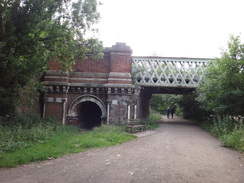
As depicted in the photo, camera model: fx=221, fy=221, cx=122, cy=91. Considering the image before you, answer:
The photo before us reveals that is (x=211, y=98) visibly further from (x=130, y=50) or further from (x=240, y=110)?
(x=130, y=50)

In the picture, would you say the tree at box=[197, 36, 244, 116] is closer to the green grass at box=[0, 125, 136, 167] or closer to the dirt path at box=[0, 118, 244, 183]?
the dirt path at box=[0, 118, 244, 183]

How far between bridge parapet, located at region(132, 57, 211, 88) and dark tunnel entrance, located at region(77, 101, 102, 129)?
443 cm

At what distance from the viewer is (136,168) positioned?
5.94m

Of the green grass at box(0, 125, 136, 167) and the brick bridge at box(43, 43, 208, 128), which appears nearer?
the green grass at box(0, 125, 136, 167)

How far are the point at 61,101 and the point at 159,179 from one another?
11141mm

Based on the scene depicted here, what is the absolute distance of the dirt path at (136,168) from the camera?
5082mm

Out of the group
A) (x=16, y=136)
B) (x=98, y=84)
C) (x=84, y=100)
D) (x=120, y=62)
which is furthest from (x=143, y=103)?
(x=16, y=136)

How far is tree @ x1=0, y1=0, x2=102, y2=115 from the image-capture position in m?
7.46

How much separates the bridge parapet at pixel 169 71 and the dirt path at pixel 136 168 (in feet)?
29.9

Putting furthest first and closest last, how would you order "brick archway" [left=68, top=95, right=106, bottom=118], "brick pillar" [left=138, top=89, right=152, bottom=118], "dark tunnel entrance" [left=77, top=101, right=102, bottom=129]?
"brick pillar" [left=138, top=89, right=152, bottom=118] → "dark tunnel entrance" [left=77, top=101, right=102, bottom=129] → "brick archway" [left=68, top=95, right=106, bottom=118]

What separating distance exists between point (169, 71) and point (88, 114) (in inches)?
295

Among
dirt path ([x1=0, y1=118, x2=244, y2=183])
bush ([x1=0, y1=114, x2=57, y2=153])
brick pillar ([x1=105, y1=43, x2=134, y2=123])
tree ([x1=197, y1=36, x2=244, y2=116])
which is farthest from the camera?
brick pillar ([x1=105, y1=43, x2=134, y2=123])

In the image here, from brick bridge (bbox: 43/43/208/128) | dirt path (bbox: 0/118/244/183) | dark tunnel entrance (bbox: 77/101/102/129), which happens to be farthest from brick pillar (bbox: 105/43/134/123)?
dirt path (bbox: 0/118/244/183)

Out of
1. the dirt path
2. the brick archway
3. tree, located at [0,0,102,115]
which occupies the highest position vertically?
tree, located at [0,0,102,115]
